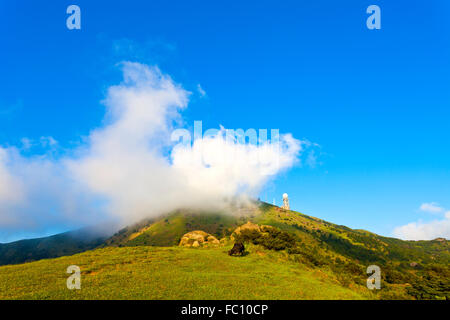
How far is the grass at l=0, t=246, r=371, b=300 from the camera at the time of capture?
1001 inches

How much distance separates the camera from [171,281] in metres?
30.9

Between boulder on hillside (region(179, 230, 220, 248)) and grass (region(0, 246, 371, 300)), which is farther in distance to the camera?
boulder on hillside (region(179, 230, 220, 248))

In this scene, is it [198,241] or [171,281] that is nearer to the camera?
[171,281]

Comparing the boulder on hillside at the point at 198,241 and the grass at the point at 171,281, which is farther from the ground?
the grass at the point at 171,281

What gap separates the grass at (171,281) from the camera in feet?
83.4

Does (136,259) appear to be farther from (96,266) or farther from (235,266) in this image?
(235,266)

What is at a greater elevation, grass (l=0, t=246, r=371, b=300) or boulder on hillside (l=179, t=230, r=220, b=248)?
grass (l=0, t=246, r=371, b=300)

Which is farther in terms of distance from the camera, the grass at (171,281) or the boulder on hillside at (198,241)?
the boulder on hillside at (198,241)

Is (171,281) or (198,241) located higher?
(171,281)
